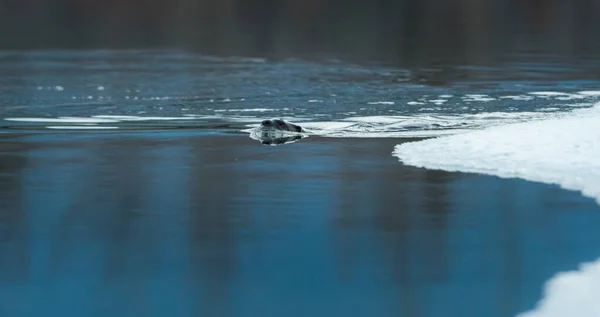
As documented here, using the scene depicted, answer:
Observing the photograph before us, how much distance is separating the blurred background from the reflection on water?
52.9 ft

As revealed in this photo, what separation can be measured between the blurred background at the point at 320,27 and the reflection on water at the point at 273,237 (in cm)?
1613

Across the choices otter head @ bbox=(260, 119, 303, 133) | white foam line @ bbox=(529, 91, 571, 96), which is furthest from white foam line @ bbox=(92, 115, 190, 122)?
white foam line @ bbox=(529, 91, 571, 96)

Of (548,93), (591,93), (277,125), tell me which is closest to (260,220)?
(277,125)

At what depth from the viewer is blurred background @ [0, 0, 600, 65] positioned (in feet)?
106

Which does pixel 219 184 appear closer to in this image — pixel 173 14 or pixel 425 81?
pixel 425 81

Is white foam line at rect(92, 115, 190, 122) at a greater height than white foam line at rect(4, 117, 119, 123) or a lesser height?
lesser

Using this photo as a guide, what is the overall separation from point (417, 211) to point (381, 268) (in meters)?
1.72

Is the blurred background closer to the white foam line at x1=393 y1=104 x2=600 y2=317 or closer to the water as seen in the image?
the water

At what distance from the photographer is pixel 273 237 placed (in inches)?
353

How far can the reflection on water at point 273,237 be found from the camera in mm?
7590

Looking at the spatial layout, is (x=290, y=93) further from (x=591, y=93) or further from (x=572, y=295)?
(x=572, y=295)

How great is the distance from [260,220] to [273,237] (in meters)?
0.56

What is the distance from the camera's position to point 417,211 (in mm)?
9875

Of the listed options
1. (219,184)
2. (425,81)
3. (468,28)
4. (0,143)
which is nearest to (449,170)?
(219,184)
